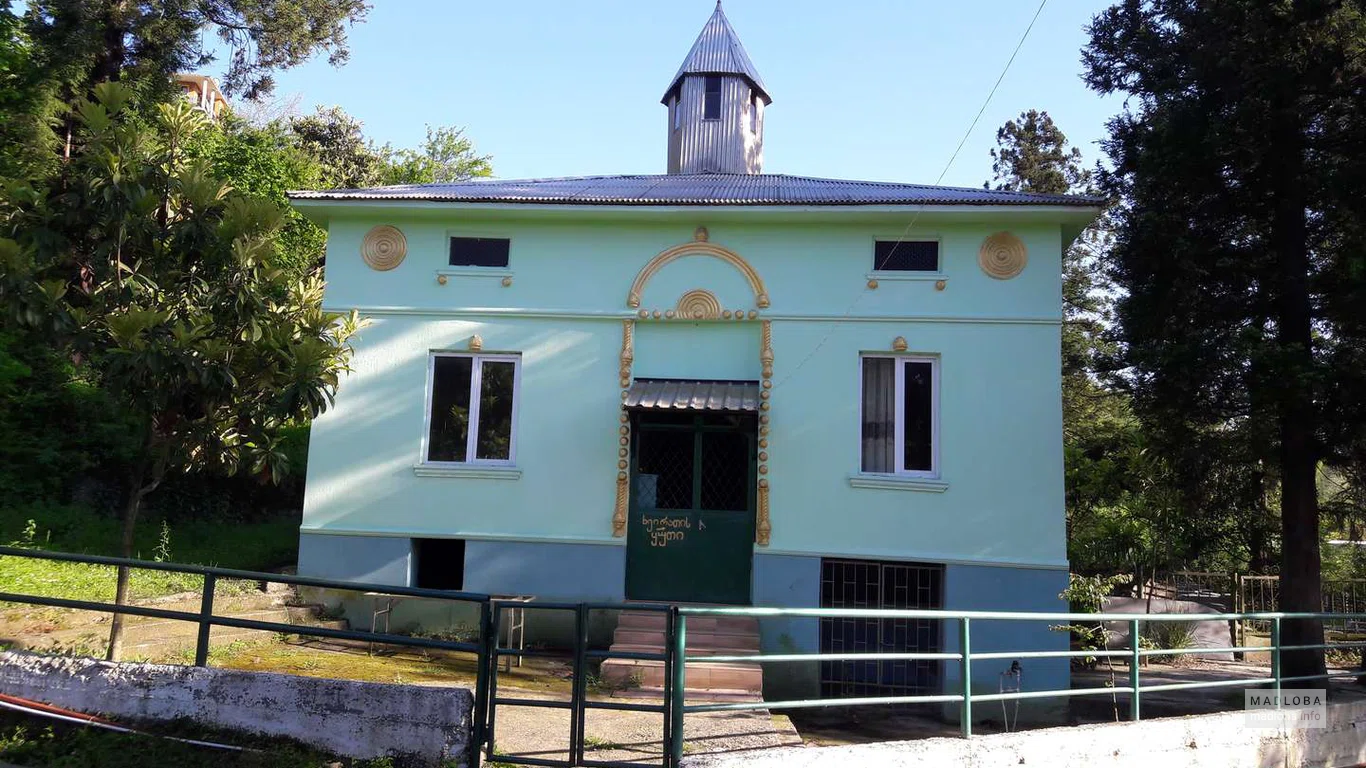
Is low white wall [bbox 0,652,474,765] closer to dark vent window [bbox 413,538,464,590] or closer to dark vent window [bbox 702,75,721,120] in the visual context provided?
dark vent window [bbox 413,538,464,590]

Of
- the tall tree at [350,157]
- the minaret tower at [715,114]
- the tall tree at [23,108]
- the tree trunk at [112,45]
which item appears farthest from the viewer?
the tall tree at [350,157]

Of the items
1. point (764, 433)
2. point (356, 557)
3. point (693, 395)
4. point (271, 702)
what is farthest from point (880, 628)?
point (271, 702)

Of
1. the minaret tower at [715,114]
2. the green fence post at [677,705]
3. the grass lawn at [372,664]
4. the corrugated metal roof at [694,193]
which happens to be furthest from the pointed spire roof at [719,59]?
the green fence post at [677,705]

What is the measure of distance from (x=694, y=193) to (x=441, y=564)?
6.09 metres

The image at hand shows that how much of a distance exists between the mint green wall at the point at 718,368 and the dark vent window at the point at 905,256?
173mm

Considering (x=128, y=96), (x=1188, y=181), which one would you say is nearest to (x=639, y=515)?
(x=128, y=96)

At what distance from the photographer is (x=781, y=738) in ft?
22.3

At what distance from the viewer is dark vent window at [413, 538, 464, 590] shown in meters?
12.0

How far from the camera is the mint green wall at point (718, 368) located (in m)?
11.0

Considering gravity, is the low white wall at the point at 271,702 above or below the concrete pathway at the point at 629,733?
above

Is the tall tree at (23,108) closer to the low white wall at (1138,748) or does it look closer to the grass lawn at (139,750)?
the grass lawn at (139,750)

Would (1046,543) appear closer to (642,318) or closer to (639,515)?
(639,515)

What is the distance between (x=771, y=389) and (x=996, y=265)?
322 centimetres

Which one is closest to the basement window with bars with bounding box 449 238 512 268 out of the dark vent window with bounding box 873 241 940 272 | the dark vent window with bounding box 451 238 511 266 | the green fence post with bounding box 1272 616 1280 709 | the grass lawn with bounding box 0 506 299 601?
the dark vent window with bounding box 451 238 511 266
